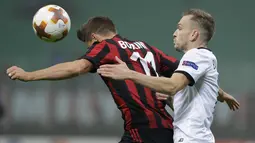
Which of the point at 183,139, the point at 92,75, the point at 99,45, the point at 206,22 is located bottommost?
the point at 183,139

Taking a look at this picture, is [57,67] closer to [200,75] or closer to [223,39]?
[200,75]

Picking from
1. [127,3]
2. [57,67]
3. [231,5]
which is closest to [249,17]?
[231,5]

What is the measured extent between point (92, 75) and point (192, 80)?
19.2 feet

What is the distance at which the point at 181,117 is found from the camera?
143 inches

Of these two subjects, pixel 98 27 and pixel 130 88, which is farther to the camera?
pixel 98 27

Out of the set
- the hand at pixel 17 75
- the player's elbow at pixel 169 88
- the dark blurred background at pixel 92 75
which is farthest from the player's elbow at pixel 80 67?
the dark blurred background at pixel 92 75

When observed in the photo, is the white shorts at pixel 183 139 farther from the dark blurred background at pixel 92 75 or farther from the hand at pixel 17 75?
the dark blurred background at pixel 92 75

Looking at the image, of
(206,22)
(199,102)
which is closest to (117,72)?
(199,102)

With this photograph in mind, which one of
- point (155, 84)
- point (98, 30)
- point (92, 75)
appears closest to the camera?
point (155, 84)

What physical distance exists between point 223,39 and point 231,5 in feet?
1.84

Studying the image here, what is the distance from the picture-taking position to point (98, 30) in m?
4.44

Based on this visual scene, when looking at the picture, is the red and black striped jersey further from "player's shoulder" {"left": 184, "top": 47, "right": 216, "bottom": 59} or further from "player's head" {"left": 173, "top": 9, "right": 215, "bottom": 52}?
"player's shoulder" {"left": 184, "top": 47, "right": 216, "bottom": 59}

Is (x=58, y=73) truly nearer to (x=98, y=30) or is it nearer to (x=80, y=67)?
(x=80, y=67)

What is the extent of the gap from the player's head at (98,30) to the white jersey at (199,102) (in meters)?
1.01
